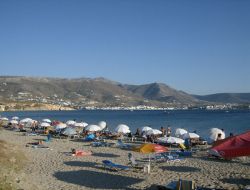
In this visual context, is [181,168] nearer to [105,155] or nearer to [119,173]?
[119,173]

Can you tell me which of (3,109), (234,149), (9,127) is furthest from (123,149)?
(3,109)

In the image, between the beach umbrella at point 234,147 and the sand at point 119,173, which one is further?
the sand at point 119,173

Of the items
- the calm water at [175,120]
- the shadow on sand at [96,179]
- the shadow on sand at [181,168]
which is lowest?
the calm water at [175,120]

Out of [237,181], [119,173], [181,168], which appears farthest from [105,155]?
[237,181]

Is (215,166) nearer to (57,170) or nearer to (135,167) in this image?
(135,167)

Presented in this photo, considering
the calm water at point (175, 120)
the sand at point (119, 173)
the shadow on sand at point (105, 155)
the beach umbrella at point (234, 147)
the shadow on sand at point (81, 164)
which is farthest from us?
the calm water at point (175, 120)

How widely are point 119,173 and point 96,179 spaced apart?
63.9 inches

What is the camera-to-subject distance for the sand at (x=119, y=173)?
50.5 feet

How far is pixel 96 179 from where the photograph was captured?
16.6 metres

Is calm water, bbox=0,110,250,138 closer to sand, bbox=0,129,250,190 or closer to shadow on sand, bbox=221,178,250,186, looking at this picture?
sand, bbox=0,129,250,190

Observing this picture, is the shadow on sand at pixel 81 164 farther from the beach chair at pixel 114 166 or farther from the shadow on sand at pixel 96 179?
the shadow on sand at pixel 96 179

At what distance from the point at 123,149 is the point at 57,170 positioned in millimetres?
9300

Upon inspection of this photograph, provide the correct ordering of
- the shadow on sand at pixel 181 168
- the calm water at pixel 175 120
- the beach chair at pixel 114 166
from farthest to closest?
the calm water at pixel 175 120
the shadow on sand at pixel 181 168
the beach chair at pixel 114 166

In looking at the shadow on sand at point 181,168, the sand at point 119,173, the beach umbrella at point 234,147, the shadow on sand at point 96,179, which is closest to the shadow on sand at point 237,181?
the sand at point 119,173
